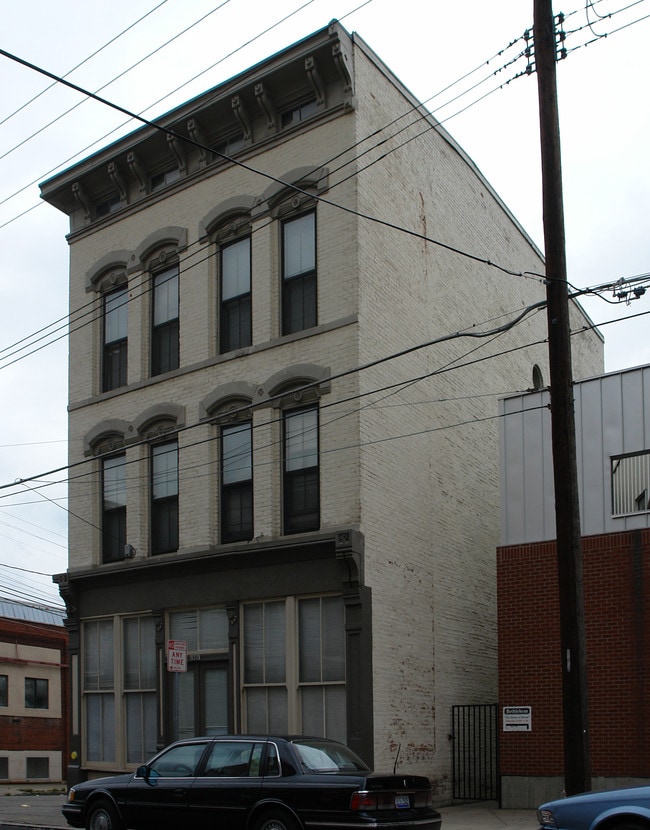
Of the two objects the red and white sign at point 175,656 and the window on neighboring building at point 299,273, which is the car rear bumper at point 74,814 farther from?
the window on neighboring building at point 299,273

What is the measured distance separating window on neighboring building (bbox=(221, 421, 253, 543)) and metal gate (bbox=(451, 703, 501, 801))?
17.3 ft

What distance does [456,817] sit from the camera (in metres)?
17.8

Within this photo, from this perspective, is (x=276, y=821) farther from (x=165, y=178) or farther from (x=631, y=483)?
(x=165, y=178)

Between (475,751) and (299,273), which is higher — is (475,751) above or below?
below

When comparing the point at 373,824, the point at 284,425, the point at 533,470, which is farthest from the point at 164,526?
the point at 373,824

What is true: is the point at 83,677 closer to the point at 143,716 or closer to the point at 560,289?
the point at 143,716

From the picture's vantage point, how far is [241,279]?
2214 centimetres

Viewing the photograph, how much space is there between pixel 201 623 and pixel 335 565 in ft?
12.3

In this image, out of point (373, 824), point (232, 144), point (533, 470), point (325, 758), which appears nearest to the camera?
point (373, 824)

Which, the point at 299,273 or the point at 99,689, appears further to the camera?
the point at 99,689

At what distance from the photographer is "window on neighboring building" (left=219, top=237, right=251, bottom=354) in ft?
71.9

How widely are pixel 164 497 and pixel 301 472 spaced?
3.85 m

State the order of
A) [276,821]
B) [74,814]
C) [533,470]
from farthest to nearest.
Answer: [533,470] < [74,814] < [276,821]

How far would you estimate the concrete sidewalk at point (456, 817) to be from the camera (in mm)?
16359
